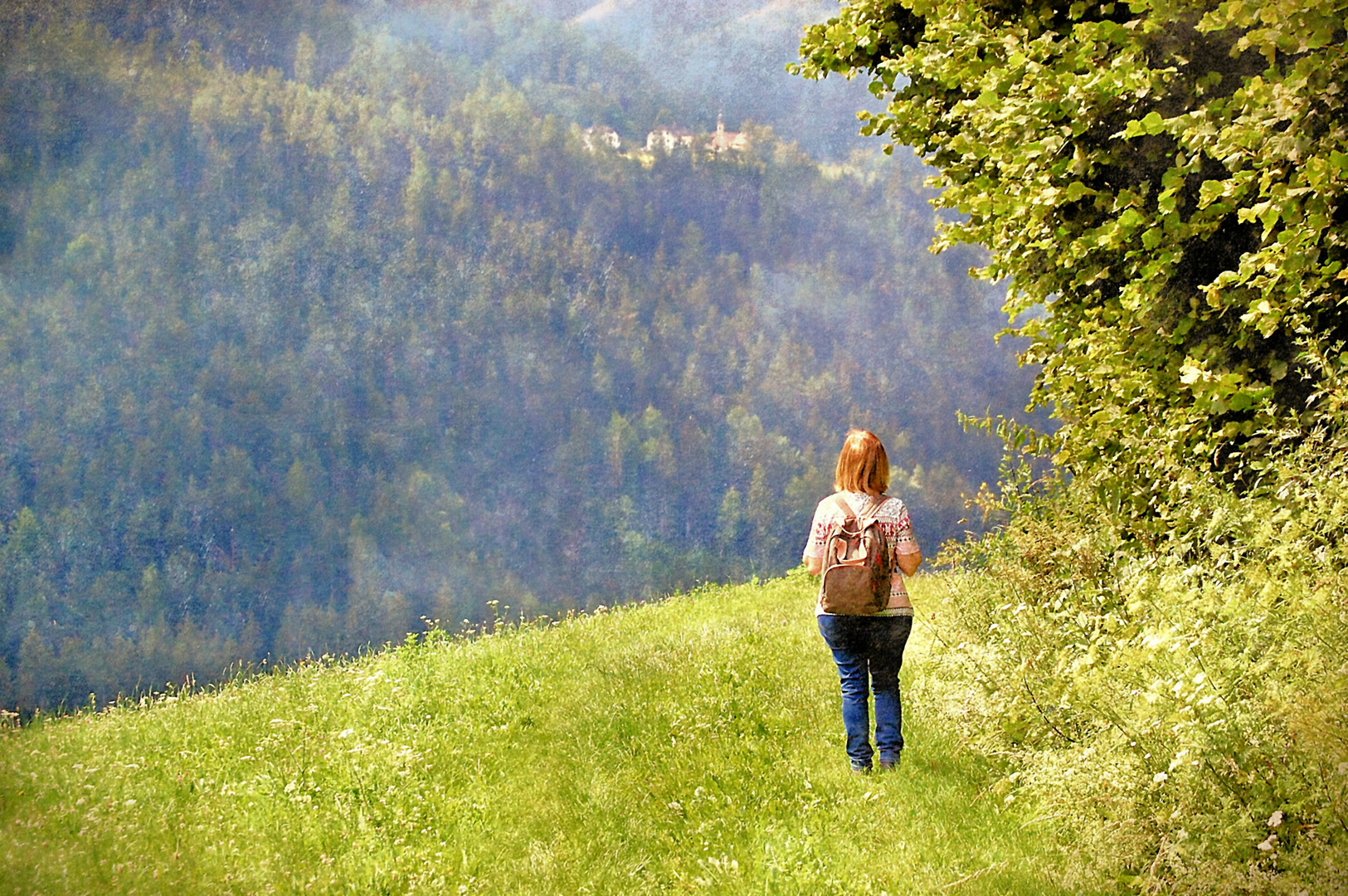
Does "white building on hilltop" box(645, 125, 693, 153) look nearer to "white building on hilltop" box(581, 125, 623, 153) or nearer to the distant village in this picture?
the distant village

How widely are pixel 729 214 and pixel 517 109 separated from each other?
74.6 ft

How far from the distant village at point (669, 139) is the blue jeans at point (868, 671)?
84.2 m

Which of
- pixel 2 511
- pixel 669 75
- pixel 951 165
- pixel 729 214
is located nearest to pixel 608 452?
pixel 729 214

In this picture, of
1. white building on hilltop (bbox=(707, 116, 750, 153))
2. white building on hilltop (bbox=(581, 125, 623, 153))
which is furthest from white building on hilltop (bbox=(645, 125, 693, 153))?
white building on hilltop (bbox=(581, 125, 623, 153))

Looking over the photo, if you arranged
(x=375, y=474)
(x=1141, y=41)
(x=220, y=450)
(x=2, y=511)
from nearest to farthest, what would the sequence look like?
(x=1141, y=41) → (x=2, y=511) → (x=220, y=450) → (x=375, y=474)

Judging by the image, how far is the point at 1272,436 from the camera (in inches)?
160

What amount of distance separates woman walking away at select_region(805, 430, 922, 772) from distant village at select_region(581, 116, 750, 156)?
83.8 m

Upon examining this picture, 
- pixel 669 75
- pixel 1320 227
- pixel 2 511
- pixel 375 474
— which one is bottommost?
pixel 1320 227

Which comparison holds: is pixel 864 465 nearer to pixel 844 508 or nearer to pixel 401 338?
pixel 844 508

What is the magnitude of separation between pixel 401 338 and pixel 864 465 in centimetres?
8423

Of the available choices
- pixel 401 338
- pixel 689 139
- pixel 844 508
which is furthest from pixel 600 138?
pixel 844 508

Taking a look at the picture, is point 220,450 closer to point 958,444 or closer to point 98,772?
point 958,444

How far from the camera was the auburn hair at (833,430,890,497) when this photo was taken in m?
5.19

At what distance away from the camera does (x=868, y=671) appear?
5.27 metres
